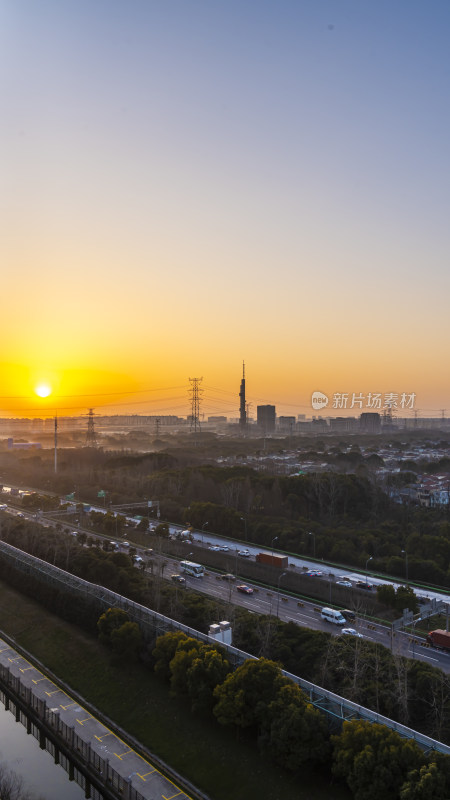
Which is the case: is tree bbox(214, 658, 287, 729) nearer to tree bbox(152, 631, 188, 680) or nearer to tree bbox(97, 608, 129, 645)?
tree bbox(152, 631, 188, 680)

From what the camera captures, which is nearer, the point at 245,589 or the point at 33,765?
the point at 33,765

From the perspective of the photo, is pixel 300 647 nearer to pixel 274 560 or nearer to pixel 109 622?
pixel 109 622

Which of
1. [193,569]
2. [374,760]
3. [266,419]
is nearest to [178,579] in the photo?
[193,569]

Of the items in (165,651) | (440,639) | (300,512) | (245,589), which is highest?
(300,512)

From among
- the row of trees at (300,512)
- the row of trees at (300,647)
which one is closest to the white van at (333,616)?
the row of trees at (300,647)

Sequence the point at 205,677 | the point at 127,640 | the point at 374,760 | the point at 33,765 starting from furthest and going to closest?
the point at 127,640, the point at 205,677, the point at 33,765, the point at 374,760

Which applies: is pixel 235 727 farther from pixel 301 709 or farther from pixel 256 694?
pixel 301 709

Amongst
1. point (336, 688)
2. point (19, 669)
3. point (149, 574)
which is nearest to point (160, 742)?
point (336, 688)
